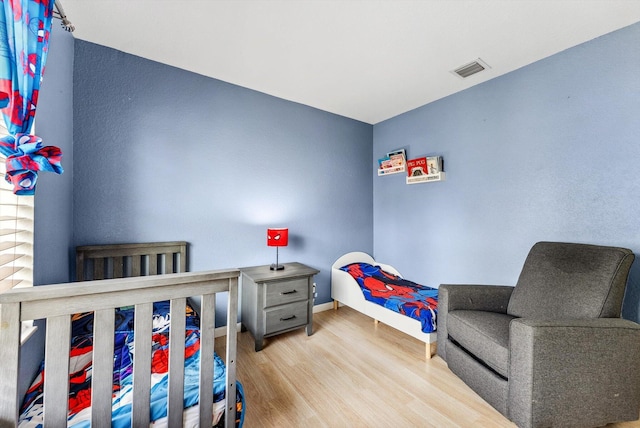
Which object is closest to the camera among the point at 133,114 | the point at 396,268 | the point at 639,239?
the point at 639,239

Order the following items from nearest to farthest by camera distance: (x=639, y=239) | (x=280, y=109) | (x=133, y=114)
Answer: (x=639, y=239), (x=133, y=114), (x=280, y=109)

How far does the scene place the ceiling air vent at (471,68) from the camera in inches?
82.6

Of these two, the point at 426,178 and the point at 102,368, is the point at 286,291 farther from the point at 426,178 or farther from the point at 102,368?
the point at 426,178

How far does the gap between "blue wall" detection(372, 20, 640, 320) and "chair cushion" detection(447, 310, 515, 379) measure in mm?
765

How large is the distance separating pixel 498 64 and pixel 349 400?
2.87 m

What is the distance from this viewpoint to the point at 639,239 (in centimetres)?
162

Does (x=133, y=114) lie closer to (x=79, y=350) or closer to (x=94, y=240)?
(x=94, y=240)

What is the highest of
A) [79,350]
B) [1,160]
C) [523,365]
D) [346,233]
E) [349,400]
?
[1,160]

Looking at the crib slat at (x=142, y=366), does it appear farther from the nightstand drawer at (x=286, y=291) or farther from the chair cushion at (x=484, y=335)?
the chair cushion at (x=484, y=335)

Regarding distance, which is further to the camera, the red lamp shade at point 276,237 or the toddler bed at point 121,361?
the red lamp shade at point 276,237

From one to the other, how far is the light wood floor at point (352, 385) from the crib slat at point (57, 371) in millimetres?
952

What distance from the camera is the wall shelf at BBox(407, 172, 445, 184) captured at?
8.85 ft

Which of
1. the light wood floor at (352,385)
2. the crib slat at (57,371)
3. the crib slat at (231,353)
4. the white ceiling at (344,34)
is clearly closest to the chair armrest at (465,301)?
the light wood floor at (352,385)

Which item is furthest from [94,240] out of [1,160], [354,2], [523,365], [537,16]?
[537,16]
